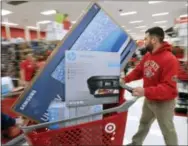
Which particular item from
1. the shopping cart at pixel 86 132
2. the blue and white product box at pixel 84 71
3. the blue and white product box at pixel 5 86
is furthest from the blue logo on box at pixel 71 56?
the blue and white product box at pixel 5 86

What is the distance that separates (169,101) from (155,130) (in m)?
1.34

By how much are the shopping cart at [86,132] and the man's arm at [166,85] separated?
739mm

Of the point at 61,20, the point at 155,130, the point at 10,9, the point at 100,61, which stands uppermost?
the point at 10,9

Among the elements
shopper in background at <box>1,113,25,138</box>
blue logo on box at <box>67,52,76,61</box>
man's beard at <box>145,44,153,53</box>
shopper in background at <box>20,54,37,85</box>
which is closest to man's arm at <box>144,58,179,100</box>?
man's beard at <box>145,44,153,53</box>

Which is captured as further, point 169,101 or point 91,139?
point 169,101

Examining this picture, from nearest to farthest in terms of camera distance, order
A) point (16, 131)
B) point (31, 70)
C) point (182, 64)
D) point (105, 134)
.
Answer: point (105, 134), point (16, 131), point (182, 64), point (31, 70)

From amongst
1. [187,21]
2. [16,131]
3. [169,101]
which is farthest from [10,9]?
[169,101]

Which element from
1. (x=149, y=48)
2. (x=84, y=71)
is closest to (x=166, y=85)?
(x=149, y=48)

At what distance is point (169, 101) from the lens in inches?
89.8

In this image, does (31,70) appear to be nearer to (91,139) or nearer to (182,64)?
(182,64)

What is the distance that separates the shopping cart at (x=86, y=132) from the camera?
45.3 inches

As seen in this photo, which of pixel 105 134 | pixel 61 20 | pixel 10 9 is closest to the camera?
pixel 105 134

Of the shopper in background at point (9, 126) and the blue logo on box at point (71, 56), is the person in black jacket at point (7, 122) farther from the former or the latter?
the blue logo on box at point (71, 56)

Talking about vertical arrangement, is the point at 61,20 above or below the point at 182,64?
above
